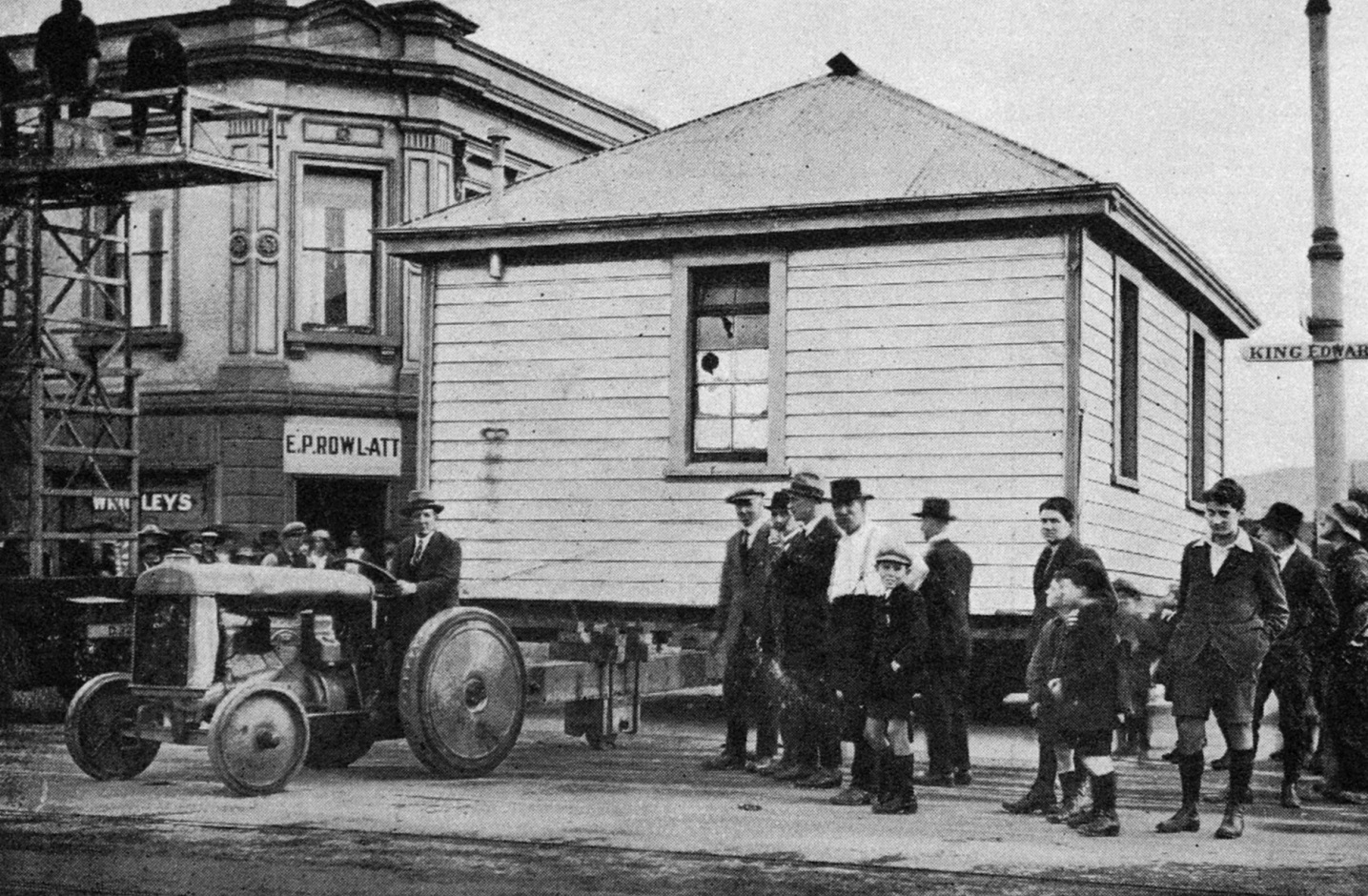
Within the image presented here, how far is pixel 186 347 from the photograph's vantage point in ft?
74.4

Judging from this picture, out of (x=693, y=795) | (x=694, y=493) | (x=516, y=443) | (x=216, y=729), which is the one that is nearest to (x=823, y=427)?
(x=694, y=493)

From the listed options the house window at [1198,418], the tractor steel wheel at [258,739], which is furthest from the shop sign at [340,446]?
the tractor steel wheel at [258,739]

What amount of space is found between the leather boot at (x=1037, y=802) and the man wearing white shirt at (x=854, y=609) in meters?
0.85

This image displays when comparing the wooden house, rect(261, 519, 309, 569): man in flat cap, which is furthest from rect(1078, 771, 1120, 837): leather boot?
rect(261, 519, 309, 569): man in flat cap

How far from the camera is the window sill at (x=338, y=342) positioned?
22.5 metres

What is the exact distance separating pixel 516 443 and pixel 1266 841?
9.03m

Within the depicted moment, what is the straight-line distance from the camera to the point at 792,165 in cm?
1591

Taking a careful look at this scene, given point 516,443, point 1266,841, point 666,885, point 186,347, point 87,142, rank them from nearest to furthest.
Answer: point 666,885 → point 1266,841 → point 516,443 → point 87,142 → point 186,347

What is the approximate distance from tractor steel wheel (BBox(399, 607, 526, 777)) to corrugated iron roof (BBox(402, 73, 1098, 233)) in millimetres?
5674

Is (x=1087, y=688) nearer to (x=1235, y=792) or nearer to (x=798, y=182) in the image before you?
(x=1235, y=792)

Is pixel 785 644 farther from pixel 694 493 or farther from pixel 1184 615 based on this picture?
pixel 694 493

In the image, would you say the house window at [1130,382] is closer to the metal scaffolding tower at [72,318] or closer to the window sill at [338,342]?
the metal scaffolding tower at [72,318]

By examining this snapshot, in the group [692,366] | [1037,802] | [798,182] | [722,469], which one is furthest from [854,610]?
[798,182]

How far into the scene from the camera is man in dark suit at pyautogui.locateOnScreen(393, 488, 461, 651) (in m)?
11.1
